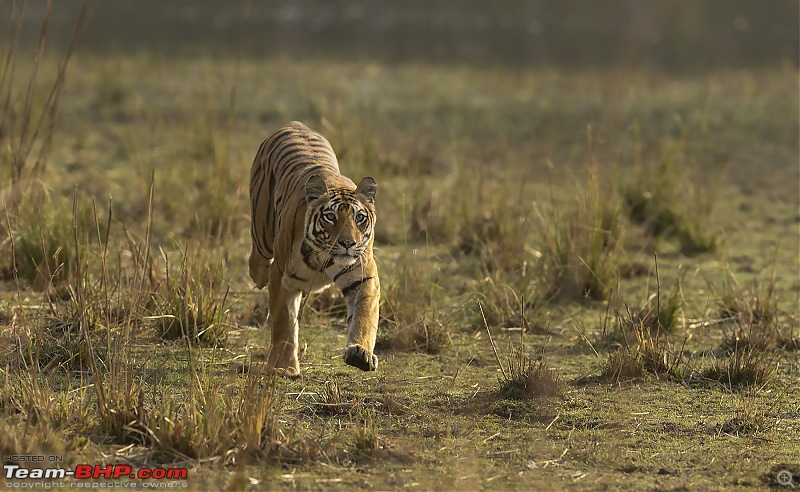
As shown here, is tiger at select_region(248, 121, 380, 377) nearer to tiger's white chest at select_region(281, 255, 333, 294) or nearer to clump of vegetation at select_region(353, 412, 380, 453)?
tiger's white chest at select_region(281, 255, 333, 294)

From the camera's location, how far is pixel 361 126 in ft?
28.9

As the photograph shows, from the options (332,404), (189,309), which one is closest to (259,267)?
(189,309)

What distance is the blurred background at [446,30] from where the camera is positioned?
1652 cm

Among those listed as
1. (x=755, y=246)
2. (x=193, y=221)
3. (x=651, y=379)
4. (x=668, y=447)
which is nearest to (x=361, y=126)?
(x=193, y=221)

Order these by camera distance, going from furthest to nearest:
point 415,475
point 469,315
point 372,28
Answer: point 372,28, point 469,315, point 415,475

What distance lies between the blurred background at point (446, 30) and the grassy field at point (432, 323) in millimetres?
6747

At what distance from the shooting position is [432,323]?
16.1 ft

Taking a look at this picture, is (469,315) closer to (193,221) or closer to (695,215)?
(193,221)

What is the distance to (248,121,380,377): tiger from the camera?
4051 millimetres

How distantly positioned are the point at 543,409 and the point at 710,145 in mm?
6510

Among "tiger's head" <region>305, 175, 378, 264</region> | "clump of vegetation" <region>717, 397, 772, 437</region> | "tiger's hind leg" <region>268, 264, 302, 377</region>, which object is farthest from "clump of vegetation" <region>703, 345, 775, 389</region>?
"tiger's hind leg" <region>268, 264, 302, 377</region>

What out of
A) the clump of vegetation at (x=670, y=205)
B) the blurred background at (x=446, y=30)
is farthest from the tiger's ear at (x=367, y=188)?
the blurred background at (x=446, y=30)

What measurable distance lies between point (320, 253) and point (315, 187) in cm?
26

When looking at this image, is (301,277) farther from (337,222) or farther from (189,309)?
(189,309)
